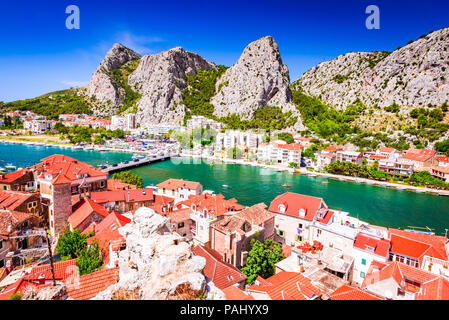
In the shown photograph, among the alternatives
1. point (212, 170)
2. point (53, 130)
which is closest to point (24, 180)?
point (212, 170)

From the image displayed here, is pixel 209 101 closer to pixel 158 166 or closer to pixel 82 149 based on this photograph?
pixel 82 149

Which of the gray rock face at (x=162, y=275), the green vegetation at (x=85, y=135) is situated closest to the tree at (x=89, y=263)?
the gray rock face at (x=162, y=275)

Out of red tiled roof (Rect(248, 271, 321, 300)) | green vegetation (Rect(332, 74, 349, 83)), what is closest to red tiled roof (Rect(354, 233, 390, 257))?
red tiled roof (Rect(248, 271, 321, 300))

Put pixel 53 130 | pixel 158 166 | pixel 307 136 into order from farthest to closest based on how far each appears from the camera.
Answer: pixel 53 130
pixel 307 136
pixel 158 166

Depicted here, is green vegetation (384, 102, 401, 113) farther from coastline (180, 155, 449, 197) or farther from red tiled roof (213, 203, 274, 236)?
red tiled roof (213, 203, 274, 236)

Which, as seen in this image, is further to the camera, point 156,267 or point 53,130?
point 53,130

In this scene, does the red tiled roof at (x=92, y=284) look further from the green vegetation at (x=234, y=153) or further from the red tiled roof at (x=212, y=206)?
the green vegetation at (x=234, y=153)

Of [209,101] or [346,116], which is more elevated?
[209,101]
